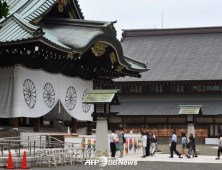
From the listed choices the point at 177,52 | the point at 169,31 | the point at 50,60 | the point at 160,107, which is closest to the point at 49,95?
the point at 50,60

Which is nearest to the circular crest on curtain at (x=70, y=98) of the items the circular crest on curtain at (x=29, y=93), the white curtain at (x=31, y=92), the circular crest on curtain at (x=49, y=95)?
the white curtain at (x=31, y=92)

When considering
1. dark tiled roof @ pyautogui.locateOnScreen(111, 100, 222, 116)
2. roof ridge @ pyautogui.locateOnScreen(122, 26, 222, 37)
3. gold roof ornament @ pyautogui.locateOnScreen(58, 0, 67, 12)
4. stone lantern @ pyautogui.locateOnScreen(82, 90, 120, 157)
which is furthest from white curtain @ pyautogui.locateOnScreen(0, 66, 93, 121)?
roof ridge @ pyautogui.locateOnScreen(122, 26, 222, 37)

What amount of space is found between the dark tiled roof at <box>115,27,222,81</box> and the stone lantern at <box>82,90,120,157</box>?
29.6 m

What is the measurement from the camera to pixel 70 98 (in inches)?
1291

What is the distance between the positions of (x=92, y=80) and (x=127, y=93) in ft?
70.1

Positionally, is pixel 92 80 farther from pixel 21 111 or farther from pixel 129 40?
pixel 129 40

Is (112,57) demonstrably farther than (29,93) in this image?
Yes

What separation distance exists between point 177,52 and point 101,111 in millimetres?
37534

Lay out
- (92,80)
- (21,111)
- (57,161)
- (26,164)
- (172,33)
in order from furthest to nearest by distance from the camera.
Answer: (172,33)
(92,80)
(21,111)
(57,161)
(26,164)

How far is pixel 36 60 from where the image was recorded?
29.2 m

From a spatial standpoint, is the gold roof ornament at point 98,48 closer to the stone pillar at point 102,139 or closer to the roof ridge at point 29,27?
the roof ridge at point 29,27

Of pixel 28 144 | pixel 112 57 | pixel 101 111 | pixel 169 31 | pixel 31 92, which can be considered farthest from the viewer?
pixel 169 31

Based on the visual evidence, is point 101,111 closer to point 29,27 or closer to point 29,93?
point 29,93

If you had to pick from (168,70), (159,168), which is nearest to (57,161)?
(159,168)
